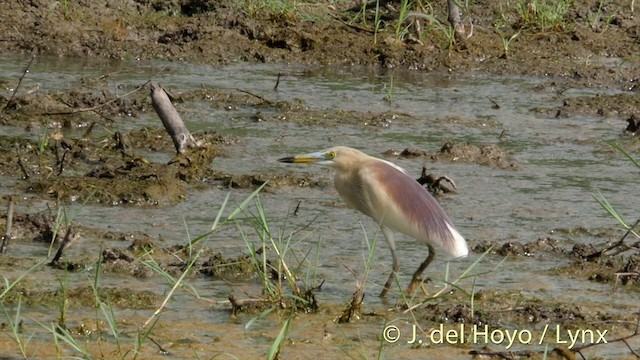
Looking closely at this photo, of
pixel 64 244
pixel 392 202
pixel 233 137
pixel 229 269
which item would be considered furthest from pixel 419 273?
pixel 233 137

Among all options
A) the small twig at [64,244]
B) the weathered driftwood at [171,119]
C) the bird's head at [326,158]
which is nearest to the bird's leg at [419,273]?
the bird's head at [326,158]

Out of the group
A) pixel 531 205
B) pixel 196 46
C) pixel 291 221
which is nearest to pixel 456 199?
pixel 531 205

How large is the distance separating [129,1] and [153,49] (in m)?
0.89

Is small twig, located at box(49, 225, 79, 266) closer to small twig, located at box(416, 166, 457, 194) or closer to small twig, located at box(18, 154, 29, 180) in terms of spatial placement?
small twig, located at box(18, 154, 29, 180)

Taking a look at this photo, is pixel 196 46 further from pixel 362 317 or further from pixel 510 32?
pixel 362 317

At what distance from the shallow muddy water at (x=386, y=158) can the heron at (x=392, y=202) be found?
19 centimetres

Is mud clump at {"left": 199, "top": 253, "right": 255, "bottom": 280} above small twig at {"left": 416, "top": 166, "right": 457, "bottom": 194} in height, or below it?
above

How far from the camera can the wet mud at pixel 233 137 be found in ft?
16.9

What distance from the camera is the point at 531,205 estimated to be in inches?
291

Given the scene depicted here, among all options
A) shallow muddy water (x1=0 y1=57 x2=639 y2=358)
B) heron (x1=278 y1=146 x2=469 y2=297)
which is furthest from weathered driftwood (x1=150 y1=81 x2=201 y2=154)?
heron (x1=278 y1=146 x2=469 y2=297)

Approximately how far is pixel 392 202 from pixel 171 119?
91.7 inches

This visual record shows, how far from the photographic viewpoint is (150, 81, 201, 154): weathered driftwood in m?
7.45

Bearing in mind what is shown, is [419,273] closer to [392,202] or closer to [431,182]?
[392,202]

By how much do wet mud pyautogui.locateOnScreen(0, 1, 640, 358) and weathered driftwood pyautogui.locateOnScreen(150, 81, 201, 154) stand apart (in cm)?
9
